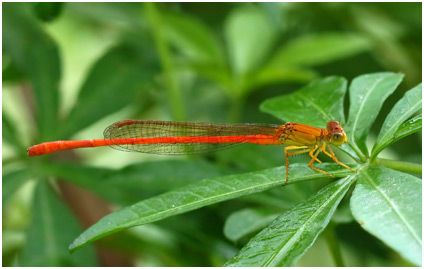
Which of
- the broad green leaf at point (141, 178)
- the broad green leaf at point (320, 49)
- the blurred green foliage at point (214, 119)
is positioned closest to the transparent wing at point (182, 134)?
the blurred green foliage at point (214, 119)

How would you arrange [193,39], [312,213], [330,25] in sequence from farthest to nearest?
[330,25] < [193,39] < [312,213]

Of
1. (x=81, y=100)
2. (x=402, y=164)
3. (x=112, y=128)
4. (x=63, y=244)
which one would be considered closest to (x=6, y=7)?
(x=81, y=100)

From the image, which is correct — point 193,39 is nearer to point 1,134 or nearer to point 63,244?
point 1,134

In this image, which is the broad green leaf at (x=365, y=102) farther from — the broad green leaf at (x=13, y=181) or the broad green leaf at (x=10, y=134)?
the broad green leaf at (x=10, y=134)

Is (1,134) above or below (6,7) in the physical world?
below

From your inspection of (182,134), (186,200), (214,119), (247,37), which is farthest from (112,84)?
(186,200)

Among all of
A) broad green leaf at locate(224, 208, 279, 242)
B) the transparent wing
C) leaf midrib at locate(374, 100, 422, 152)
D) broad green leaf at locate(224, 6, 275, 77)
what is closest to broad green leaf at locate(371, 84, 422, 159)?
leaf midrib at locate(374, 100, 422, 152)
